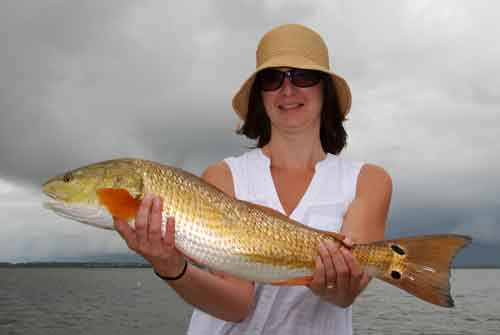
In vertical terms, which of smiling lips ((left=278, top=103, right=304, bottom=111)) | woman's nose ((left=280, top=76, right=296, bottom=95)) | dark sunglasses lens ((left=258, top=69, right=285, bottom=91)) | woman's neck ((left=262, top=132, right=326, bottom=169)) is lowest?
woman's neck ((left=262, top=132, right=326, bottom=169))

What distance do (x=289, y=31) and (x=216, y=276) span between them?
7.70ft

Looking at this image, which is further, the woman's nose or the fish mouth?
the woman's nose

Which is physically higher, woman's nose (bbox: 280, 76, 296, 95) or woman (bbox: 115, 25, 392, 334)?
woman's nose (bbox: 280, 76, 296, 95)

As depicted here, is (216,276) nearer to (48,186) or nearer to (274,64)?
(48,186)

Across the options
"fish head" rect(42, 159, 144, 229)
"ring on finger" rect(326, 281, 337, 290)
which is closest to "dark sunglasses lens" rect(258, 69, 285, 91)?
"fish head" rect(42, 159, 144, 229)

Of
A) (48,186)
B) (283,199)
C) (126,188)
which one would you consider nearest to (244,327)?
(283,199)

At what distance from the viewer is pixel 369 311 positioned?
63719mm

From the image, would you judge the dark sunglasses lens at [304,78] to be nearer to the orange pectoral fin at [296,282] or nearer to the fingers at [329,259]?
the fingers at [329,259]

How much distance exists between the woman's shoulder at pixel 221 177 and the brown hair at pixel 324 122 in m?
0.74

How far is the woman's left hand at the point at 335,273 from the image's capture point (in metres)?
3.77

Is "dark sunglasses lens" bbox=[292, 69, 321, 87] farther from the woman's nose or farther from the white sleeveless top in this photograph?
the white sleeveless top

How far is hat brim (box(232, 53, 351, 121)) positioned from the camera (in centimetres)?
452

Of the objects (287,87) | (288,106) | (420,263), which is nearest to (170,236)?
(288,106)

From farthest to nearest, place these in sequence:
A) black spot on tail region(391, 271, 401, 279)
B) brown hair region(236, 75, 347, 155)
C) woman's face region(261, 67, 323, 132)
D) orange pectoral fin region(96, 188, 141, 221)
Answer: brown hair region(236, 75, 347, 155), woman's face region(261, 67, 323, 132), black spot on tail region(391, 271, 401, 279), orange pectoral fin region(96, 188, 141, 221)
